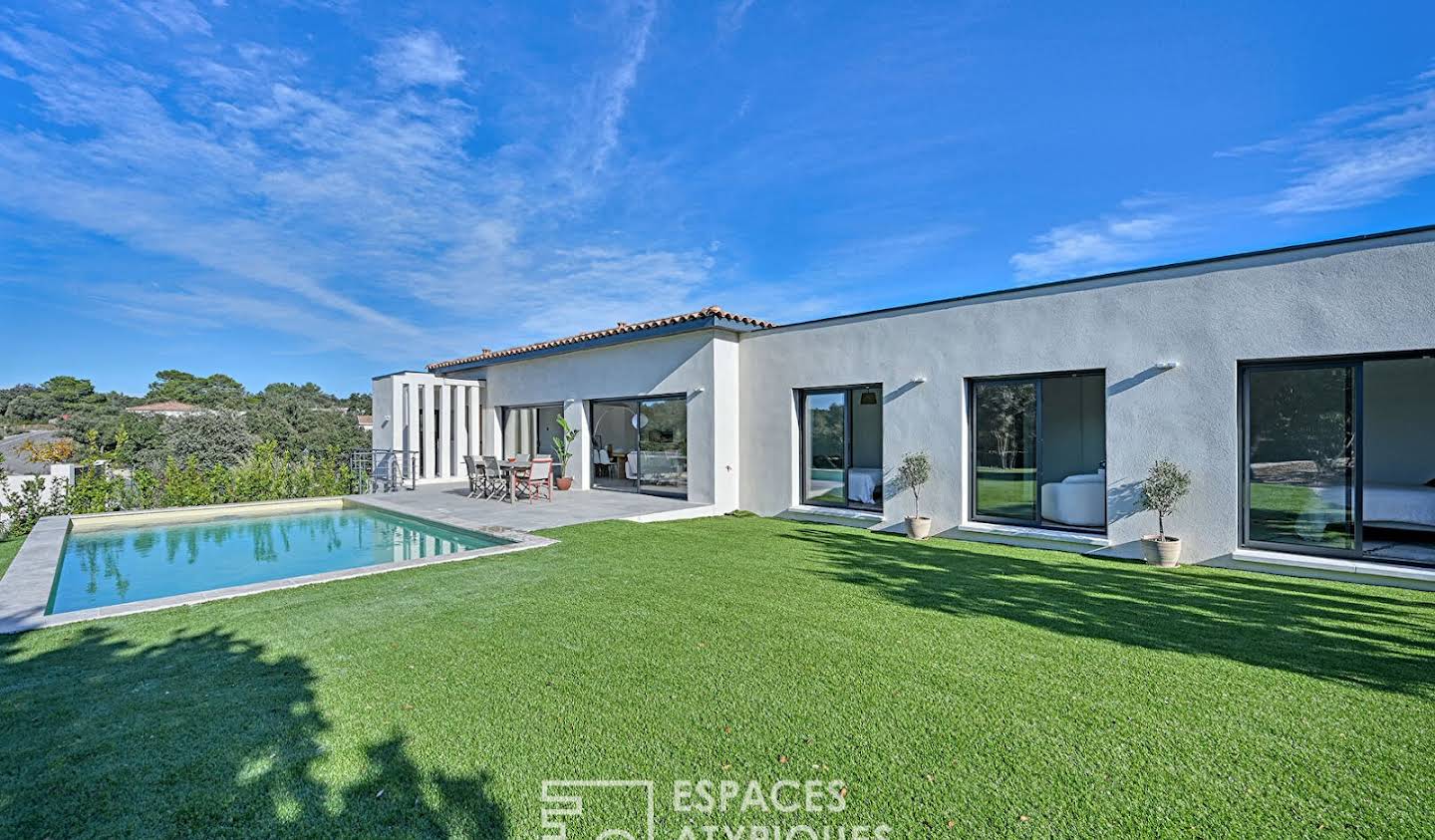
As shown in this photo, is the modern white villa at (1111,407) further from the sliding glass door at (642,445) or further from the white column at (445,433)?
the white column at (445,433)

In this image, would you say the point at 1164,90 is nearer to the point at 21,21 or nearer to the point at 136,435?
the point at 21,21

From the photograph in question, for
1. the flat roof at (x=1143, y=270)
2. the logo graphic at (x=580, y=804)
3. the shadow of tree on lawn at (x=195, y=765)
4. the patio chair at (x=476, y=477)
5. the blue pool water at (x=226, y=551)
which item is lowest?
the blue pool water at (x=226, y=551)

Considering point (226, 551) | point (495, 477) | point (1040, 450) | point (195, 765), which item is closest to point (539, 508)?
point (495, 477)

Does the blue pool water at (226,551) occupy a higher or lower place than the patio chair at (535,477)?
lower

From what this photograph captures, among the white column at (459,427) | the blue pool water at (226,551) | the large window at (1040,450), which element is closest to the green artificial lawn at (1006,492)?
the large window at (1040,450)

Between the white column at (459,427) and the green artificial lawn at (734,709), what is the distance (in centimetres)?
1381

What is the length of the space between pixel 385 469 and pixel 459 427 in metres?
2.53

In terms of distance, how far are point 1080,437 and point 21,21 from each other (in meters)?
18.4

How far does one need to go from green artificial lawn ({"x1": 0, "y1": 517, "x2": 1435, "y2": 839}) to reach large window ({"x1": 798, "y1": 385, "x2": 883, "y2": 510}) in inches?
190

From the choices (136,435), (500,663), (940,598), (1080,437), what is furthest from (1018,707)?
(136,435)

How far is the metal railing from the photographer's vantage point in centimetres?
1744

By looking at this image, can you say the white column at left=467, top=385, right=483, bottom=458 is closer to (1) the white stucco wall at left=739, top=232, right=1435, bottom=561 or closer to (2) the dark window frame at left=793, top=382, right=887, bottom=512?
(2) the dark window frame at left=793, top=382, right=887, bottom=512

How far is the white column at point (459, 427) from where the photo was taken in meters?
19.1

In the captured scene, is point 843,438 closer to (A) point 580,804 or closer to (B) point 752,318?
(B) point 752,318
